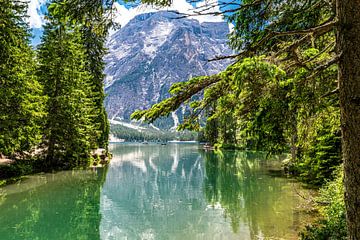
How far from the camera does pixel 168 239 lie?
382 inches

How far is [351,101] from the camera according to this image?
10.8 ft

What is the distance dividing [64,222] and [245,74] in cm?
1032

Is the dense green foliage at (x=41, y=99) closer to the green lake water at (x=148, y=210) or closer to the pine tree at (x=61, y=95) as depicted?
the pine tree at (x=61, y=95)

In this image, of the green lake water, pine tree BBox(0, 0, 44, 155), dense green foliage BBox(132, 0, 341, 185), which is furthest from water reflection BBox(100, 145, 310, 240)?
pine tree BBox(0, 0, 44, 155)

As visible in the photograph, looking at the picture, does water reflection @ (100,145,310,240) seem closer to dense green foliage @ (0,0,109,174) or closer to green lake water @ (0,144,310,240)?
green lake water @ (0,144,310,240)

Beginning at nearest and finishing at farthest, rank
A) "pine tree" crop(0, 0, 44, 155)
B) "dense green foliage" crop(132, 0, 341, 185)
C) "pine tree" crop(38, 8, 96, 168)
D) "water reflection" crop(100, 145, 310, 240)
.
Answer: "dense green foliage" crop(132, 0, 341, 185) → "water reflection" crop(100, 145, 310, 240) → "pine tree" crop(0, 0, 44, 155) → "pine tree" crop(38, 8, 96, 168)

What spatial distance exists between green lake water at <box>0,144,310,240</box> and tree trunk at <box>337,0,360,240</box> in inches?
246

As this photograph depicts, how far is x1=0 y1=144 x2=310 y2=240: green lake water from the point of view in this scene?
400 inches

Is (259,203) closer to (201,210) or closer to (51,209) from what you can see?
(201,210)

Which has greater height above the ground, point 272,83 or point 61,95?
point 61,95

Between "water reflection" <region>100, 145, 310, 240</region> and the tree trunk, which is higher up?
the tree trunk

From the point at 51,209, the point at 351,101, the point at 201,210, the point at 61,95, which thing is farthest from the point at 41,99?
the point at 351,101

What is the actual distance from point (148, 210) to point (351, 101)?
11.8 m

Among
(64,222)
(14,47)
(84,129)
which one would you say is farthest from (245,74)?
(84,129)
